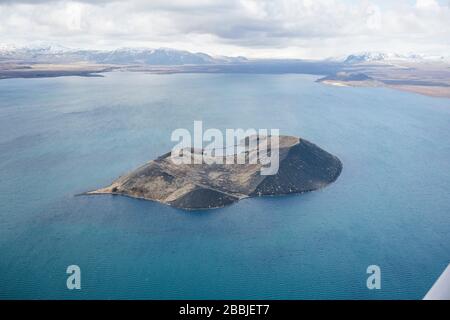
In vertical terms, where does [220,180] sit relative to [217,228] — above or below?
above

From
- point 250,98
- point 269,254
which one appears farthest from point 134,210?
point 250,98

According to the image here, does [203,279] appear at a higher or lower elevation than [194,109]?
lower

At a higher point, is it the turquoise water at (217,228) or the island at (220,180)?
the island at (220,180)

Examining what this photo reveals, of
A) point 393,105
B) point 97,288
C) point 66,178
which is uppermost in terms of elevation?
point 393,105

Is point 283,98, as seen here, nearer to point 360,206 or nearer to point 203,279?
point 360,206

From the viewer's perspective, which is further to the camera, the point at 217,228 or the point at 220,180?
the point at 220,180
